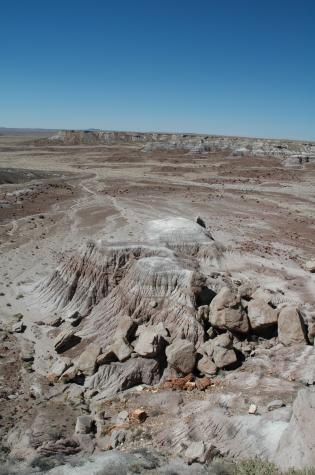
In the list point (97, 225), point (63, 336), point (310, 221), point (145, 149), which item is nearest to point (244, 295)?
point (63, 336)

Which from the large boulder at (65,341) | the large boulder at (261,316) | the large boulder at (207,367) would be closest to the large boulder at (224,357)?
the large boulder at (207,367)

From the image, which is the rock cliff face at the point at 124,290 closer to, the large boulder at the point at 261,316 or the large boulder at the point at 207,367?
the large boulder at the point at 207,367

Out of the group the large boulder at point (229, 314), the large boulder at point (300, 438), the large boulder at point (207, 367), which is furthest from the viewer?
the large boulder at point (229, 314)

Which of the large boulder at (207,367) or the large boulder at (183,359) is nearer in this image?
the large boulder at (207,367)

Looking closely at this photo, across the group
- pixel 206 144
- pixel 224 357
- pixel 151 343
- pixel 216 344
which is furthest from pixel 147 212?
pixel 206 144

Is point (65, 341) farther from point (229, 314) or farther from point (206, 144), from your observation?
point (206, 144)

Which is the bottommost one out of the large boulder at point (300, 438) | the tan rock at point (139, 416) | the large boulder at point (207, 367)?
the tan rock at point (139, 416)
